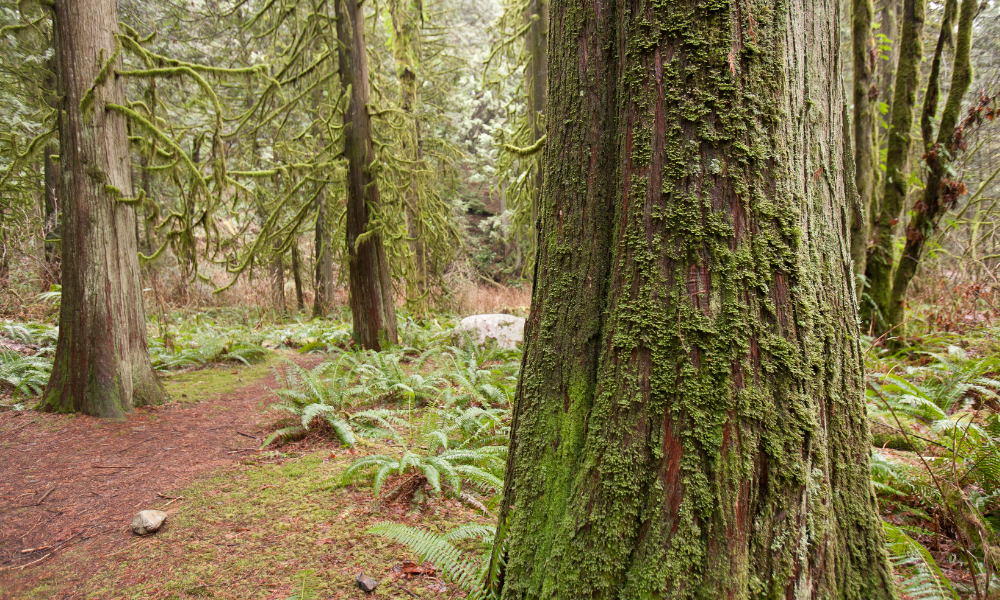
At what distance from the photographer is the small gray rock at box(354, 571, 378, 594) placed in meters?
2.12

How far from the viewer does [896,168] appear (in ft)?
19.8

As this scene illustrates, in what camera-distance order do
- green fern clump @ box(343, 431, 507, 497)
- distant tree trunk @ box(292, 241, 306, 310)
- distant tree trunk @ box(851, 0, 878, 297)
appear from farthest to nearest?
distant tree trunk @ box(292, 241, 306, 310) < distant tree trunk @ box(851, 0, 878, 297) < green fern clump @ box(343, 431, 507, 497)

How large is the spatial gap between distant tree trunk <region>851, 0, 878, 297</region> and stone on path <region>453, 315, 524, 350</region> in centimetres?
490

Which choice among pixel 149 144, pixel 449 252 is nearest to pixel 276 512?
pixel 149 144

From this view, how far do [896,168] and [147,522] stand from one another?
8450 millimetres

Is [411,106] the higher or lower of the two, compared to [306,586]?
higher

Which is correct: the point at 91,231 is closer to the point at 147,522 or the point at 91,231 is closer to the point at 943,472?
the point at 147,522

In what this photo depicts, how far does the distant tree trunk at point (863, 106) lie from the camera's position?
5.83 meters

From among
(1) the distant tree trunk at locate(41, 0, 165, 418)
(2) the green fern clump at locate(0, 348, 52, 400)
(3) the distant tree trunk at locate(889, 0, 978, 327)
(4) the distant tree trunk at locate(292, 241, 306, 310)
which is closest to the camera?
(1) the distant tree trunk at locate(41, 0, 165, 418)

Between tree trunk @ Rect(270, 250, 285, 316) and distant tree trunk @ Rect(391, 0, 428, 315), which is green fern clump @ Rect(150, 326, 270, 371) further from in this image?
tree trunk @ Rect(270, 250, 285, 316)

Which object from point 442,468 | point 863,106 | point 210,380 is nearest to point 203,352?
point 210,380

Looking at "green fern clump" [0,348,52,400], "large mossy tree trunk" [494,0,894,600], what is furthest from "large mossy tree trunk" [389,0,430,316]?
"large mossy tree trunk" [494,0,894,600]

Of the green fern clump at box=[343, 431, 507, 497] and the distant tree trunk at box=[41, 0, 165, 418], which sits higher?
the distant tree trunk at box=[41, 0, 165, 418]

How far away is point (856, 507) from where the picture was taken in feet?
5.03
